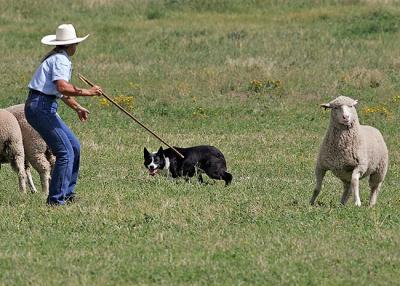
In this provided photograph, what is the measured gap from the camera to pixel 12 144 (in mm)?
12414

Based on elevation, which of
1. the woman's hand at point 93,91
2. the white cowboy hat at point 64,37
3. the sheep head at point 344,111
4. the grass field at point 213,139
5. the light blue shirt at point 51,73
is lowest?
the grass field at point 213,139

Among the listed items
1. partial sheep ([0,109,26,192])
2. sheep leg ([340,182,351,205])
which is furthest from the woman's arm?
sheep leg ([340,182,351,205])

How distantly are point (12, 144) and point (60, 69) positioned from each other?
6.83 feet

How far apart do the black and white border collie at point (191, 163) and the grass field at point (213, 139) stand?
339mm

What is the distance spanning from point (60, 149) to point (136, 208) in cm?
102

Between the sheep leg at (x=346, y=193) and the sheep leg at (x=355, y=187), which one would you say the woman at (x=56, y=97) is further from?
the sheep leg at (x=346, y=193)

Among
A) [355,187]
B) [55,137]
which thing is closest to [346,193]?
[355,187]

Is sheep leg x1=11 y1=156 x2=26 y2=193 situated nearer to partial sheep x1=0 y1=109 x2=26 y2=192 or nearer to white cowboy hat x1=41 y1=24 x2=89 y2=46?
partial sheep x1=0 y1=109 x2=26 y2=192

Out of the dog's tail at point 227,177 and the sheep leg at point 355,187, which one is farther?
the dog's tail at point 227,177

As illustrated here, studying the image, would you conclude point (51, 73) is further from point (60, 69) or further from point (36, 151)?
point (36, 151)

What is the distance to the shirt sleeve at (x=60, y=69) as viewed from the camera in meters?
10.6

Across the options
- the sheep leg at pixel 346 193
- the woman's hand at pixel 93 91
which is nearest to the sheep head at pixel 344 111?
the sheep leg at pixel 346 193

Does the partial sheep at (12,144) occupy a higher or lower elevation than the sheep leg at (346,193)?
higher

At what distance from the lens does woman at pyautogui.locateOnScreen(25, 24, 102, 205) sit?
35.0ft
